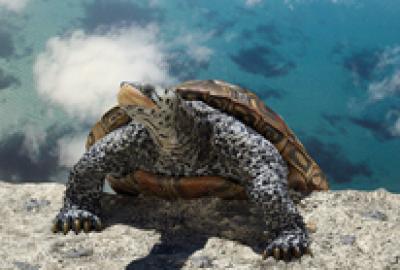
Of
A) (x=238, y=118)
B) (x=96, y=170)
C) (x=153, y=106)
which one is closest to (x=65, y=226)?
(x=96, y=170)

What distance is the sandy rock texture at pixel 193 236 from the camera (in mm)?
4012

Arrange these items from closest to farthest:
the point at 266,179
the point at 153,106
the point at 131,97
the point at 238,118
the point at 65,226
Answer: the point at 131,97
the point at 153,106
the point at 266,179
the point at 65,226
the point at 238,118

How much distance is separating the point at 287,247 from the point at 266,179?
17.7 inches

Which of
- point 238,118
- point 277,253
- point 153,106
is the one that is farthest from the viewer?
point 238,118

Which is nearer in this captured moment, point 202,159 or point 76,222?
point 202,159

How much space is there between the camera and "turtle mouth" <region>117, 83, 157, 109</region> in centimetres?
347

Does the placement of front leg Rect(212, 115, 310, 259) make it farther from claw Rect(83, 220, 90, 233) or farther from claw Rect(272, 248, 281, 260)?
claw Rect(83, 220, 90, 233)

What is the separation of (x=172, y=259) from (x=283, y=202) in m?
0.78

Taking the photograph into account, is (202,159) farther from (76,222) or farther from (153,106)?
(76,222)

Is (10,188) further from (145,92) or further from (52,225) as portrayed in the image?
(145,92)

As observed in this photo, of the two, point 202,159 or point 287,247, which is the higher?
point 202,159

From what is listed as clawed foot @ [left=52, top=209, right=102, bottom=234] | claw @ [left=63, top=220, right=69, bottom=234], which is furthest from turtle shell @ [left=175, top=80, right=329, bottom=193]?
claw @ [left=63, top=220, right=69, bottom=234]

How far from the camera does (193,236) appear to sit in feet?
14.4

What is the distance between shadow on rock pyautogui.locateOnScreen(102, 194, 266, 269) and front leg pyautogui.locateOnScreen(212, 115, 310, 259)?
8.4 inches
